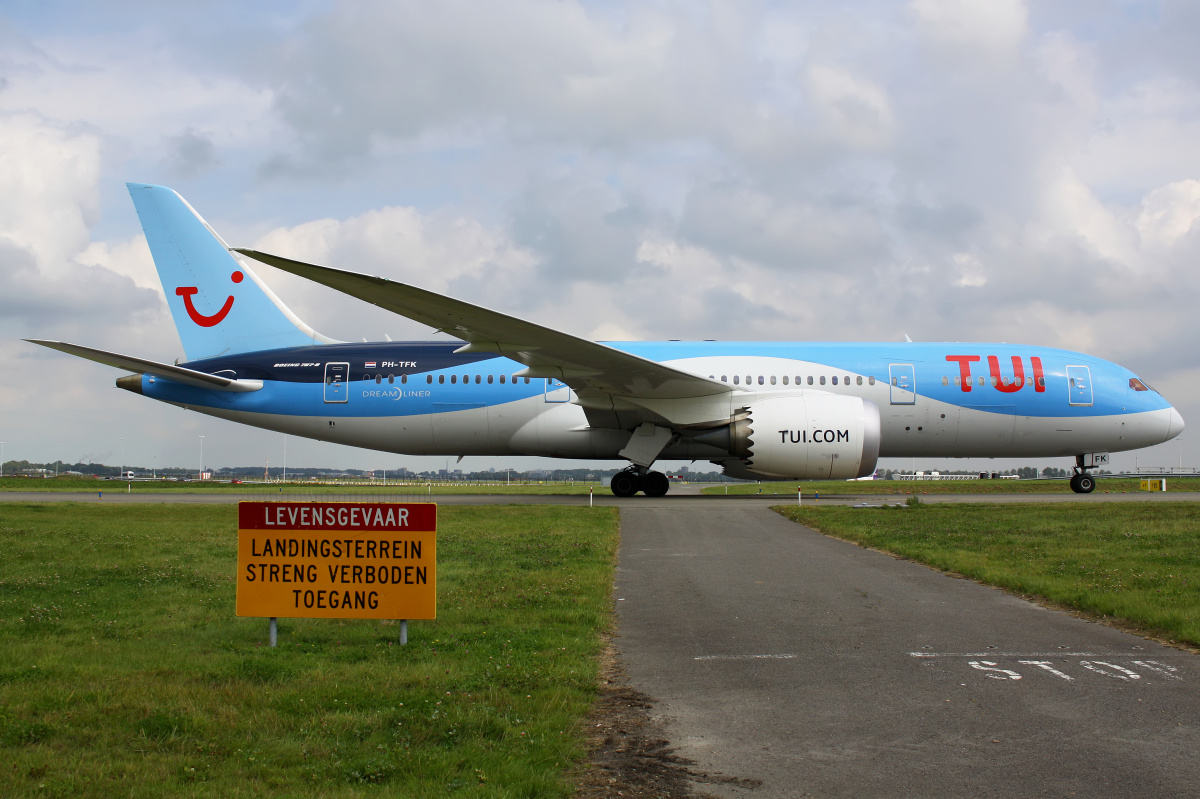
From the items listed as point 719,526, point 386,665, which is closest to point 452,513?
point 719,526

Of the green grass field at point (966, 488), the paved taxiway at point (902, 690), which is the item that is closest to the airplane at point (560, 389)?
the green grass field at point (966, 488)

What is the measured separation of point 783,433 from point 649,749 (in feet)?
49.8

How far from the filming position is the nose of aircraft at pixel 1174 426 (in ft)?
71.2

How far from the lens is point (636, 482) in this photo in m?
21.7

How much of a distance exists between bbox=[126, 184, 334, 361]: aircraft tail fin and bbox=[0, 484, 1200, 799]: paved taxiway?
16948 millimetres

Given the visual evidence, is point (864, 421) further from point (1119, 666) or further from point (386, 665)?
point (386, 665)

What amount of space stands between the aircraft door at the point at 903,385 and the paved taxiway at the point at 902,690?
1287 cm

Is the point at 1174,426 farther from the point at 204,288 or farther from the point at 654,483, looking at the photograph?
the point at 204,288

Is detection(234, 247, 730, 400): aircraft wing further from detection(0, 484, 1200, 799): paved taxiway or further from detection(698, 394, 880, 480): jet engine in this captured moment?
detection(0, 484, 1200, 799): paved taxiway

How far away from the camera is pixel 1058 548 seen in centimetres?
1041

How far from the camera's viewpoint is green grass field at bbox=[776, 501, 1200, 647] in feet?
22.3

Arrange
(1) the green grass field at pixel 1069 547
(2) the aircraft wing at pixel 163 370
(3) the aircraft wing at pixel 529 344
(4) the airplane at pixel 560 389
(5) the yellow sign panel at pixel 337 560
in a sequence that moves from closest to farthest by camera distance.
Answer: (5) the yellow sign panel at pixel 337 560, (1) the green grass field at pixel 1069 547, (3) the aircraft wing at pixel 529 344, (2) the aircraft wing at pixel 163 370, (4) the airplane at pixel 560 389

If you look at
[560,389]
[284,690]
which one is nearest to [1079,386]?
[560,389]

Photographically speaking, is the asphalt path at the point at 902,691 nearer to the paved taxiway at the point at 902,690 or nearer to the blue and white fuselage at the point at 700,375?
the paved taxiway at the point at 902,690
